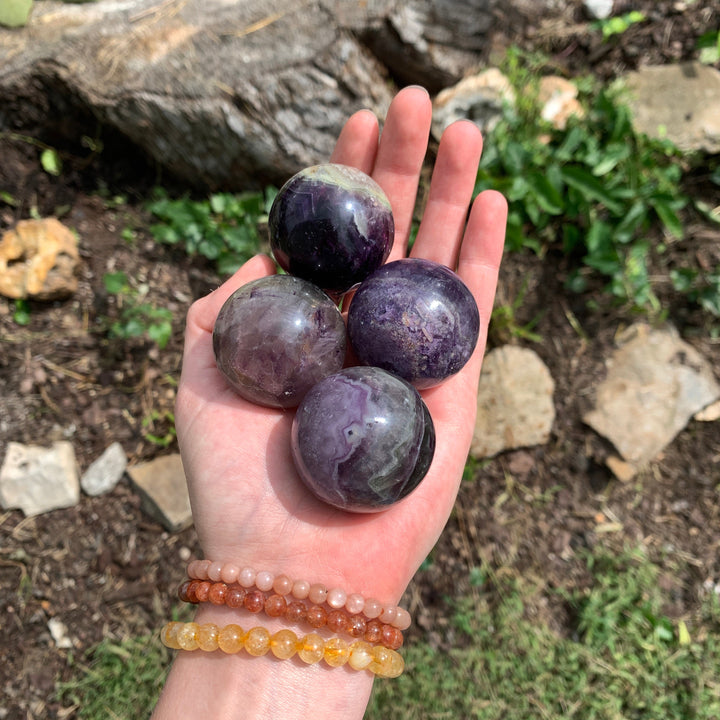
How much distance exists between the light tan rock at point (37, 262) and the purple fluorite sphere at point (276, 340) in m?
1.46

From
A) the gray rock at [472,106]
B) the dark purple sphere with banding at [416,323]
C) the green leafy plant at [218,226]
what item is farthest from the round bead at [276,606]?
the gray rock at [472,106]

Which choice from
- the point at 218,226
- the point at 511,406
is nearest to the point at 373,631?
the point at 511,406

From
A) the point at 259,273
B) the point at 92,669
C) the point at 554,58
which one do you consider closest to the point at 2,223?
the point at 259,273

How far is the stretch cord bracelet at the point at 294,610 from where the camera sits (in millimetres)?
1742

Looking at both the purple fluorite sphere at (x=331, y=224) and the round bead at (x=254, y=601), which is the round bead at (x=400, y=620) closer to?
the round bead at (x=254, y=601)

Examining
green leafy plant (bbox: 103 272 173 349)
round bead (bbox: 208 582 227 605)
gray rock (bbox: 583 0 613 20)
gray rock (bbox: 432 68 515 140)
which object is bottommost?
green leafy plant (bbox: 103 272 173 349)

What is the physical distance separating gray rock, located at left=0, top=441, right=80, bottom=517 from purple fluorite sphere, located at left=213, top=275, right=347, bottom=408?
49.0 inches

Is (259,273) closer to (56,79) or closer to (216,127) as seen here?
(216,127)

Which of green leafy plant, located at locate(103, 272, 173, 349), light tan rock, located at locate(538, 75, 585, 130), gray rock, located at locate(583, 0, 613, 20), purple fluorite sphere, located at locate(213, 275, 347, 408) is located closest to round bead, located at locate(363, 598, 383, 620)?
purple fluorite sphere, located at locate(213, 275, 347, 408)

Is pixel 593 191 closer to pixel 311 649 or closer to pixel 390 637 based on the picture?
pixel 390 637

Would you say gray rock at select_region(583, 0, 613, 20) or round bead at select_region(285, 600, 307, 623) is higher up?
gray rock at select_region(583, 0, 613, 20)

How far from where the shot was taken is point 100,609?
2617 millimetres

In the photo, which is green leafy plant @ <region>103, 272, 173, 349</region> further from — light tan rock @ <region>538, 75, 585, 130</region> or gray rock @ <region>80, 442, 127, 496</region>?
light tan rock @ <region>538, 75, 585, 130</region>

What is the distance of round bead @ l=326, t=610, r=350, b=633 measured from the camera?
1742mm
